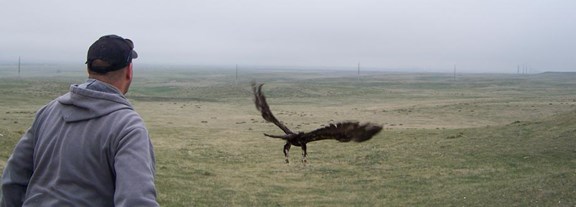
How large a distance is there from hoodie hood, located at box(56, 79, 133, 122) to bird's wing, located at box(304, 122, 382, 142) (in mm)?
1088

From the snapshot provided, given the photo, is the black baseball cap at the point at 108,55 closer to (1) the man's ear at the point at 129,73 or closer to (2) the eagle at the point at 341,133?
(1) the man's ear at the point at 129,73

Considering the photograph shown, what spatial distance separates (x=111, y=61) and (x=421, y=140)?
2625 centimetres

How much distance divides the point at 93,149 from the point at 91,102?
0.26 m

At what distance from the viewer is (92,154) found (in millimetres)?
2895

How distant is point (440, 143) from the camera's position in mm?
26172

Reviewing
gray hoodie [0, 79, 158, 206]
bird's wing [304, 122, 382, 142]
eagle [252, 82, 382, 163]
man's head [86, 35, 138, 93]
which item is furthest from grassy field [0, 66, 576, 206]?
gray hoodie [0, 79, 158, 206]

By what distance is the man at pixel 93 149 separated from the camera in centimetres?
274

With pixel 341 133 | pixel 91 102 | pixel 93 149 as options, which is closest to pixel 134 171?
pixel 93 149

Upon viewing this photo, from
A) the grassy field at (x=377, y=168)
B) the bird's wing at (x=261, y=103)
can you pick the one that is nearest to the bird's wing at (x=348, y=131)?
the bird's wing at (x=261, y=103)

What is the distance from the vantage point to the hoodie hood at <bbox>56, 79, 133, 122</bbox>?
296 cm

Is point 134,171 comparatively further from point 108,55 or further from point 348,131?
point 348,131

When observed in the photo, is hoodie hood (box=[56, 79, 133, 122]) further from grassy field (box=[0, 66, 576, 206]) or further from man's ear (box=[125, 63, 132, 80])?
grassy field (box=[0, 66, 576, 206])

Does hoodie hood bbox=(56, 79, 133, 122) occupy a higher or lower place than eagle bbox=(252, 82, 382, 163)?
higher

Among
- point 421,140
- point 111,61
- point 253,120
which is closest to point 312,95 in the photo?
point 253,120
